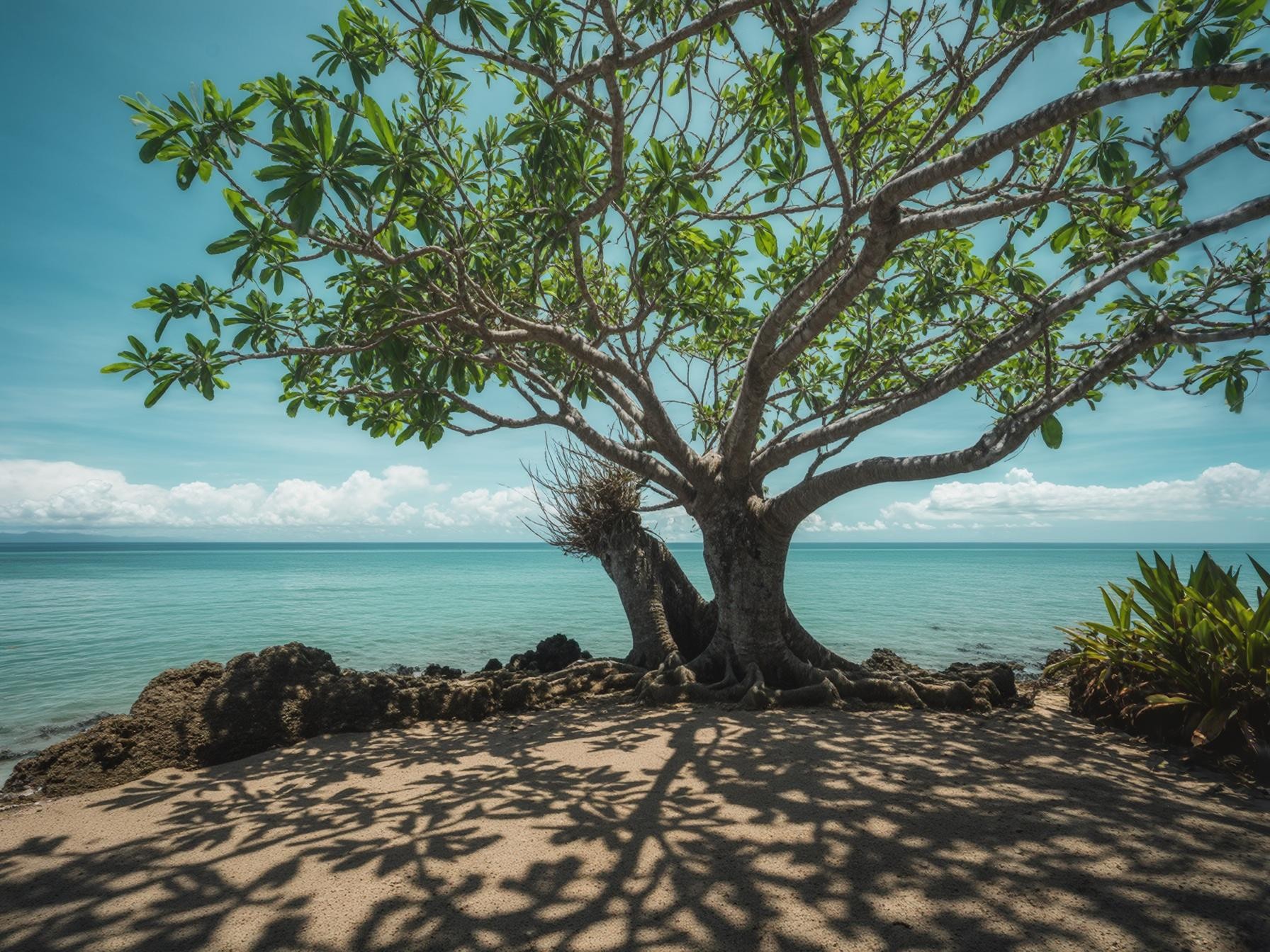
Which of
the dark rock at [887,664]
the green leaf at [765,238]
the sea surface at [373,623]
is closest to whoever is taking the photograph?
the green leaf at [765,238]

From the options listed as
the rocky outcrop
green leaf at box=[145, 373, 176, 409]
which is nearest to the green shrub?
the rocky outcrop

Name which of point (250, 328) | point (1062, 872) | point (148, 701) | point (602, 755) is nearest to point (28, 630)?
point (148, 701)

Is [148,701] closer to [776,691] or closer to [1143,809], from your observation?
[776,691]

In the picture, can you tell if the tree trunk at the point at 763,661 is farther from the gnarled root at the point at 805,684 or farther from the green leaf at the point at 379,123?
the green leaf at the point at 379,123

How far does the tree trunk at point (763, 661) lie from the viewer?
6434 millimetres

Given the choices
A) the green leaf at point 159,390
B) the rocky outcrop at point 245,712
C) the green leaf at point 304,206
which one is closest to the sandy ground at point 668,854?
the rocky outcrop at point 245,712

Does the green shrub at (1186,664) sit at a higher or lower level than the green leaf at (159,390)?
lower

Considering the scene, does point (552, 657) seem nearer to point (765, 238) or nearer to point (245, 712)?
point (245, 712)

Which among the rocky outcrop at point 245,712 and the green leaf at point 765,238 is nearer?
the rocky outcrop at point 245,712

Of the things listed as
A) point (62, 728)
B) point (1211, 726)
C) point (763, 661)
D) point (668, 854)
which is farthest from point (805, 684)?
point (62, 728)

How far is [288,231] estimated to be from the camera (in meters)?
4.58

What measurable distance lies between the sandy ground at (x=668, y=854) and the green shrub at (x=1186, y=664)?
362mm

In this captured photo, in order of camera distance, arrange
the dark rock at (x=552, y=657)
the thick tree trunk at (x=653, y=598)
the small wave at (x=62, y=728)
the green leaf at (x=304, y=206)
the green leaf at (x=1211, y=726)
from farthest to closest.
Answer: the dark rock at (x=552, y=657)
the thick tree trunk at (x=653, y=598)
the small wave at (x=62, y=728)
the green leaf at (x=1211, y=726)
the green leaf at (x=304, y=206)

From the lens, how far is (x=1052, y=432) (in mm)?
5453
